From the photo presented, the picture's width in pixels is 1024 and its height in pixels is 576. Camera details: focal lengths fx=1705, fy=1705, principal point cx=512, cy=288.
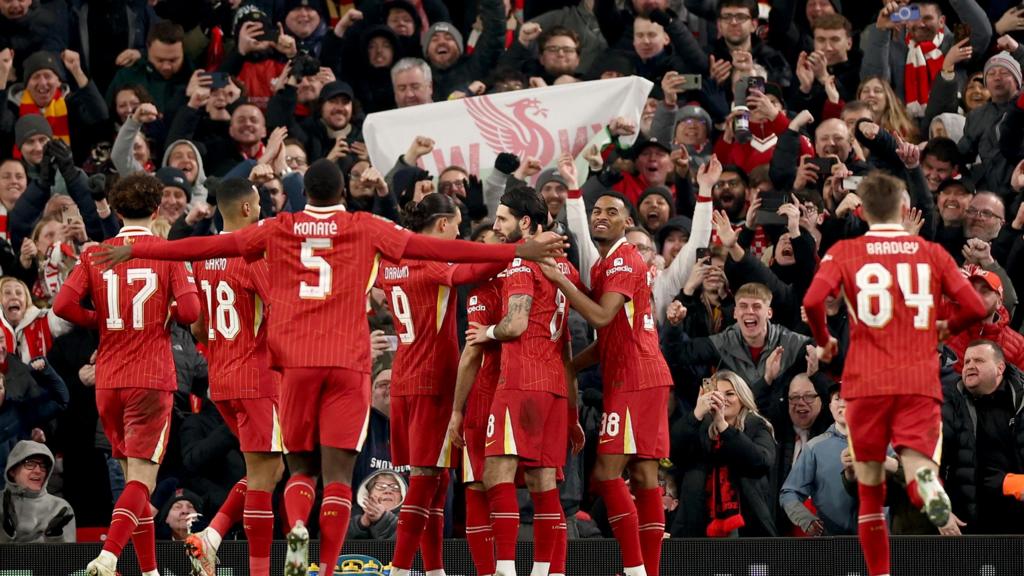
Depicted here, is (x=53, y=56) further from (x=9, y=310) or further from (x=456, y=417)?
(x=456, y=417)

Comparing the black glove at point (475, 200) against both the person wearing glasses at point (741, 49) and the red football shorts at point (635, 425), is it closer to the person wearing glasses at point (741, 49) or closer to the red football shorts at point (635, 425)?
the person wearing glasses at point (741, 49)

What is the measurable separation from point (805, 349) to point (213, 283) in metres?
4.78

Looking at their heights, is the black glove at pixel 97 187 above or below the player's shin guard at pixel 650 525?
above

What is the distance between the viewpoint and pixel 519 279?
1070 cm

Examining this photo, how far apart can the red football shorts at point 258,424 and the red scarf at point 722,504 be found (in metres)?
3.36

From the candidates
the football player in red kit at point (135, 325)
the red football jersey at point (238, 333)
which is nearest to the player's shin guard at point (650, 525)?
the red football jersey at point (238, 333)

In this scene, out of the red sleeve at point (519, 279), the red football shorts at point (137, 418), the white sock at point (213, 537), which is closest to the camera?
the red sleeve at point (519, 279)

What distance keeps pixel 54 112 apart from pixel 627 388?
351 inches

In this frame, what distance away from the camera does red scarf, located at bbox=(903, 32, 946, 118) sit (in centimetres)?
1708

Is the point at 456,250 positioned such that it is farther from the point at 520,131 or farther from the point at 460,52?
the point at 460,52

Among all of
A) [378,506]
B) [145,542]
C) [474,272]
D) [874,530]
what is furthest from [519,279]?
[145,542]

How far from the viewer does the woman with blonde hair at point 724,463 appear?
1244cm

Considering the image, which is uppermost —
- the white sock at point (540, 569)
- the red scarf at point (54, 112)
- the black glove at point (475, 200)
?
the red scarf at point (54, 112)

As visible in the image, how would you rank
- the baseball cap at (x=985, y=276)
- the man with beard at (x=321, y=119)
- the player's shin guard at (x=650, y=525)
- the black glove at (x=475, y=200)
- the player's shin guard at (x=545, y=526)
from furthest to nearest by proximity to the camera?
the man with beard at (x=321, y=119) → the black glove at (x=475, y=200) → the baseball cap at (x=985, y=276) → the player's shin guard at (x=650, y=525) → the player's shin guard at (x=545, y=526)
